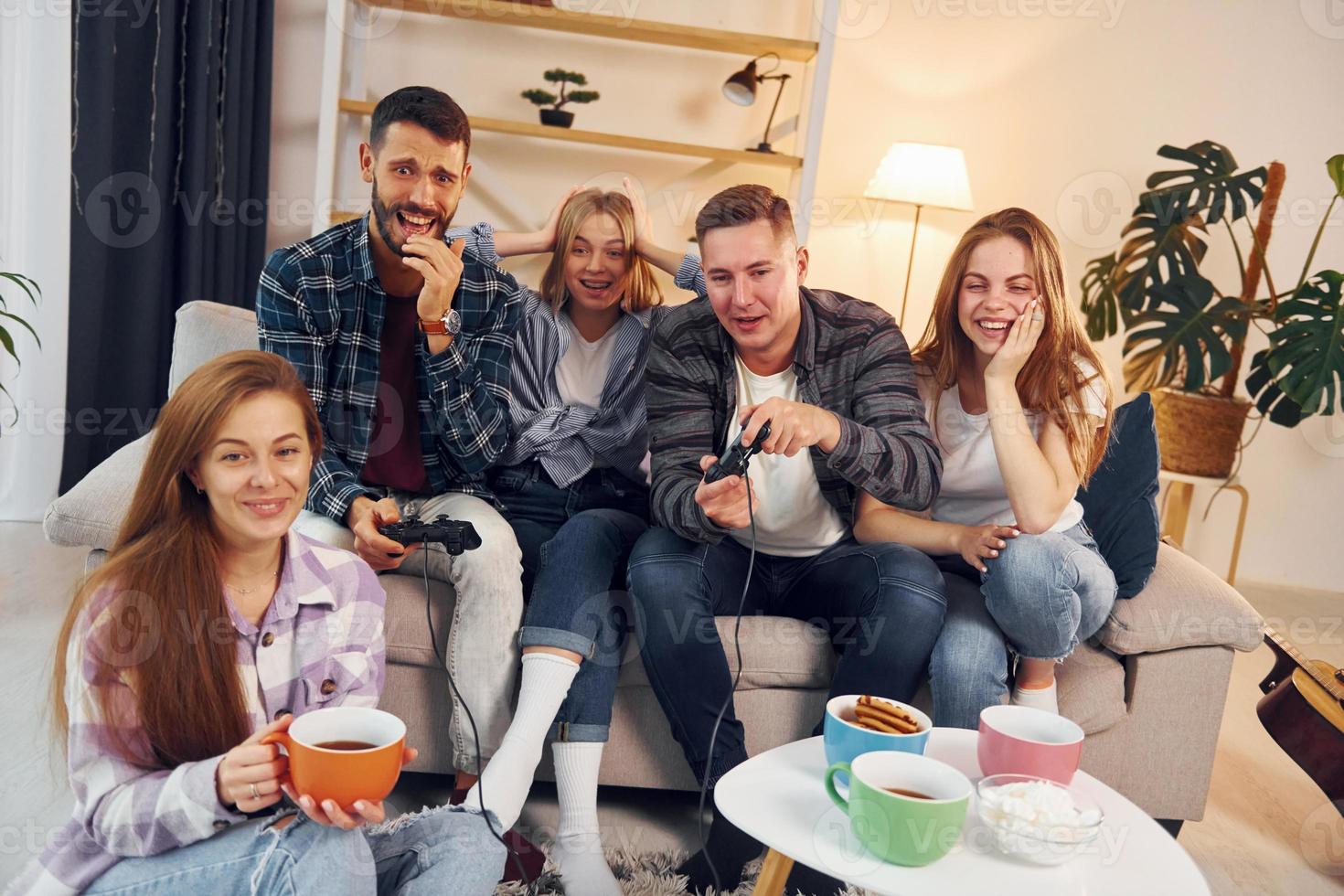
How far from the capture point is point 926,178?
3354 mm

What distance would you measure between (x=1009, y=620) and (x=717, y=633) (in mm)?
411

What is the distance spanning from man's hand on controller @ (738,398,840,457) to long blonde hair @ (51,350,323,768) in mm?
567

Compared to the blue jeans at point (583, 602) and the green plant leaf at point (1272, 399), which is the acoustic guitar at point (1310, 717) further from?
the green plant leaf at point (1272, 399)

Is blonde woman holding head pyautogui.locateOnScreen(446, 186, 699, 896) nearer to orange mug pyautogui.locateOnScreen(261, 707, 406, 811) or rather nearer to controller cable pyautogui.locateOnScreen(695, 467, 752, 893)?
controller cable pyautogui.locateOnScreen(695, 467, 752, 893)

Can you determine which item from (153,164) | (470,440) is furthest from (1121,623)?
(153,164)

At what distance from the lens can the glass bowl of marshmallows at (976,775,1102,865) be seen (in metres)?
0.97

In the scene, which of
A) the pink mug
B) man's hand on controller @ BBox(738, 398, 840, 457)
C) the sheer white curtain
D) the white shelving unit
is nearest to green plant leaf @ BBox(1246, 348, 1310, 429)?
the white shelving unit

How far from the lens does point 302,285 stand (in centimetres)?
176

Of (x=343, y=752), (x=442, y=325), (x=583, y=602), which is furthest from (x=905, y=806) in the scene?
(x=442, y=325)

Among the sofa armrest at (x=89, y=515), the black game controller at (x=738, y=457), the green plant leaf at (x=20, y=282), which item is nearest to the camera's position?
the black game controller at (x=738, y=457)

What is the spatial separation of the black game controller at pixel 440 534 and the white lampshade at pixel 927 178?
2220 millimetres

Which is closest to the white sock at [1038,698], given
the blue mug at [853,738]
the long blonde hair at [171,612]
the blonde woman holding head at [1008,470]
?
the blonde woman holding head at [1008,470]

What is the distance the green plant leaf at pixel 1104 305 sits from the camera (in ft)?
10.9

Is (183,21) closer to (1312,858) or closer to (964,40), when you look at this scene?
(964,40)
